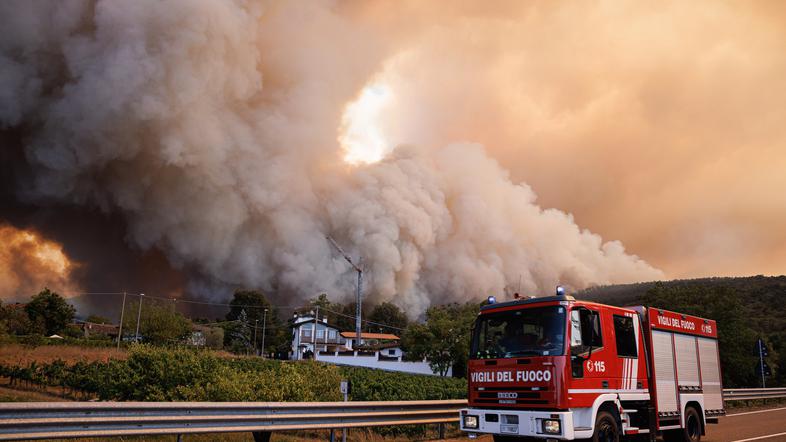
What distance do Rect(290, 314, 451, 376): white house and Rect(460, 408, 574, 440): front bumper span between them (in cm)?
4095

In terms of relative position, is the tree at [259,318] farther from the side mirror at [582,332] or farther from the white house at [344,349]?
the side mirror at [582,332]

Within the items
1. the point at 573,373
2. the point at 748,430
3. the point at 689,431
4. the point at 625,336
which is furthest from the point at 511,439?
the point at 748,430

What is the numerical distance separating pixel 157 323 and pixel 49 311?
14.5 meters

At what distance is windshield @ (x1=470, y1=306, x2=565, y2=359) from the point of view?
910 cm

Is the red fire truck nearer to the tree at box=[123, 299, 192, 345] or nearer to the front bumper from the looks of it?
the front bumper

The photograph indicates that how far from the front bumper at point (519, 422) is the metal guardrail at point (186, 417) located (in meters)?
2.05

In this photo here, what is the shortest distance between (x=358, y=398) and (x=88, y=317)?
101 meters

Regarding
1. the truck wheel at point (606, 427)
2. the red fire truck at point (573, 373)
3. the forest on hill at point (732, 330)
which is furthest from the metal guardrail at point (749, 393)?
the truck wheel at point (606, 427)

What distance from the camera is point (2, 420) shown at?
21.7 feet

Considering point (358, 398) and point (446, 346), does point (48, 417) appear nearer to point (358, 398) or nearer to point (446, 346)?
point (358, 398)

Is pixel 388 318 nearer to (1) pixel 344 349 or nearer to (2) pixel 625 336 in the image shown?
(1) pixel 344 349

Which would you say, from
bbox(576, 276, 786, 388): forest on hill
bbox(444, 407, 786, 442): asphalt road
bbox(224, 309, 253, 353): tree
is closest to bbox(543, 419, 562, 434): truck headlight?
bbox(444, 407, 786, 442): asphalt road

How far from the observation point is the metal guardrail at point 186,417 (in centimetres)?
688

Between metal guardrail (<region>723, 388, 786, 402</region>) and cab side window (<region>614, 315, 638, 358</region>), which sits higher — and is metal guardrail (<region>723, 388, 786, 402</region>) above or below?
below
